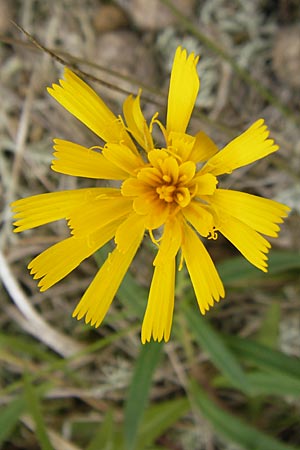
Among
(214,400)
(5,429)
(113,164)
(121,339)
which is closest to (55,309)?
(121,339)

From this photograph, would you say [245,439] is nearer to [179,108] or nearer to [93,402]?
[93,402]

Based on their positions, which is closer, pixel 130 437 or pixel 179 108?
pixel 179 108

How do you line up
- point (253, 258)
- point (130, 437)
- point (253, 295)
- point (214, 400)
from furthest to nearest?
1. point (253, 295)
2. point (214, 400)
3. point (130, 437)
4. point (253, 258)

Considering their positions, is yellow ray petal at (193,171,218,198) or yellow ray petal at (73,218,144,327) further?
yellow ray petal at (73,218,144,327)

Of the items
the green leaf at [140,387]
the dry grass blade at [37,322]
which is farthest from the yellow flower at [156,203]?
the dry grass blade at [37,322]

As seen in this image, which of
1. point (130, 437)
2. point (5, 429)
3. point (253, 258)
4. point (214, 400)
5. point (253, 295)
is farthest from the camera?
point (253, 295)

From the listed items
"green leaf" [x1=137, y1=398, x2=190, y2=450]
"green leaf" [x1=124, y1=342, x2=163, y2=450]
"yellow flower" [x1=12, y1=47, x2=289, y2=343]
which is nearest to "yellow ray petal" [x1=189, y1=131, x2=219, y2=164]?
"yellow flower" [x1=12, y1=47, x2=289, y2=343]

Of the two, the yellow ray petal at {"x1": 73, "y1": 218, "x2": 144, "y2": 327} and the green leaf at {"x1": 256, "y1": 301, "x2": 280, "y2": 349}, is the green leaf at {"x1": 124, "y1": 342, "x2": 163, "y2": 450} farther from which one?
the green leaf at {"x1": 256, "y1": 301, "x2": 280, "y2": 349}
